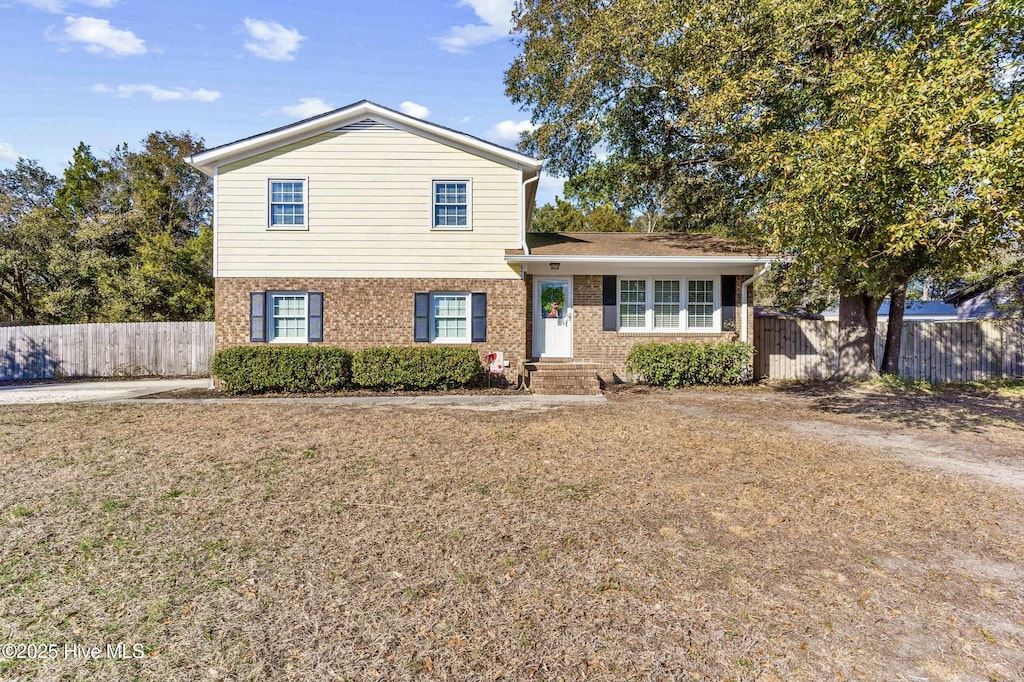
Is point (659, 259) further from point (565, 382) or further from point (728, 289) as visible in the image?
point (565, 382)

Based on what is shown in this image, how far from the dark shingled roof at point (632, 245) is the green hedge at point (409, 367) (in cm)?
288

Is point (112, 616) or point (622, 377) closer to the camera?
point (112, 616)

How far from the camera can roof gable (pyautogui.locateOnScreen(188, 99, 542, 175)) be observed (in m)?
12.8

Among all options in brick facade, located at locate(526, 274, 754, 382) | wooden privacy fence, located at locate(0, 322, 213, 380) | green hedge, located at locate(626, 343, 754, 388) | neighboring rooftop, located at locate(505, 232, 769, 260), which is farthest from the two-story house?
wooden privacy fence, located at locate(0, 322, 213, 380)

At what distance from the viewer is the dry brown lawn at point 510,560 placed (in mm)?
2740

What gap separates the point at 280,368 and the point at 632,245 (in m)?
9.22

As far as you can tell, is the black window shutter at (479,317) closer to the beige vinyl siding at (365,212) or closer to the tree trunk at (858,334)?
the beige vinyl siding at (365,212)

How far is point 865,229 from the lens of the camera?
26.4 feet

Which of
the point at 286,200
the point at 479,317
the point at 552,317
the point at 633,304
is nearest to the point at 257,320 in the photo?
the point at 286,200

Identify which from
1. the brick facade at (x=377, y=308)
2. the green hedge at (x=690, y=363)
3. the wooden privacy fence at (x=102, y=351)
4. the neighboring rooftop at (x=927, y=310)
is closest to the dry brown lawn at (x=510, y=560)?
the green hedge at (x=690, y=363)

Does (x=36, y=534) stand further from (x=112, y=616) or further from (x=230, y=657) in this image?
(x=230, y=657)

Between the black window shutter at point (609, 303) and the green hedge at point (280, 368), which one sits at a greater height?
the black window shutter at point (609, 303)

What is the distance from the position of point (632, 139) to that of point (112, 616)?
15546mm

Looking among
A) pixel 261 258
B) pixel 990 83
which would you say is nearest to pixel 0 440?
pixel 261 258
